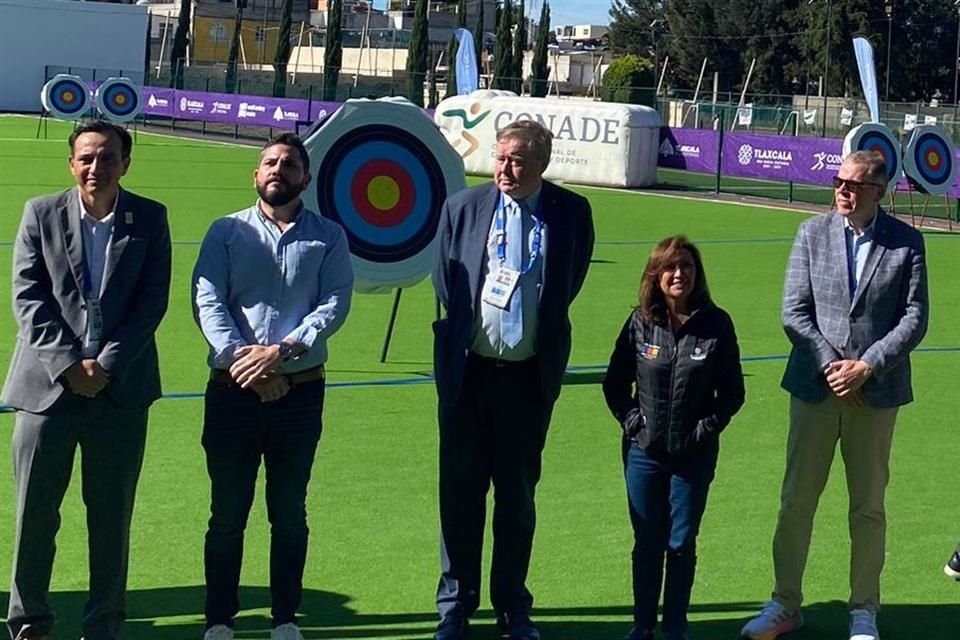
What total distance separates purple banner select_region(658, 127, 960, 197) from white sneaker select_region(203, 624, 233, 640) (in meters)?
23.2

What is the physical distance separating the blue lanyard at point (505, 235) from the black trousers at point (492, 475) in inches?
14.6

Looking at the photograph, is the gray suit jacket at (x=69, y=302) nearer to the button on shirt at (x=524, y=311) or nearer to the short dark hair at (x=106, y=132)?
the short dark hair at (x=106, y=132)

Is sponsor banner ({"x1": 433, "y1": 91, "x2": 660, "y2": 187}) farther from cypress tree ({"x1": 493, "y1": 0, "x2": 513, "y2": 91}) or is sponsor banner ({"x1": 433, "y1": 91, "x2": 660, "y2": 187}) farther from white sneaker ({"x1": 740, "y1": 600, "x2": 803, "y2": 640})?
cypress tree ({"x1": 493, "y1": 0, "x2": 513, "y2": 91})

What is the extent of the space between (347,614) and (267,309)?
135 centimetres

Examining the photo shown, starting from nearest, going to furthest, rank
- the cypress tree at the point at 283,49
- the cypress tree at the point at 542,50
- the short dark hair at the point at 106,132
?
the short dark hair at the point at 106,132
the cypress tree at the point at 283,49
the cypress tree at the point at 542,50

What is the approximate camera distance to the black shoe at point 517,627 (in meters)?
5.42

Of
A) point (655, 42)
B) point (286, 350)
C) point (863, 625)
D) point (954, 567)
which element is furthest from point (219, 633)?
point (655, 42)

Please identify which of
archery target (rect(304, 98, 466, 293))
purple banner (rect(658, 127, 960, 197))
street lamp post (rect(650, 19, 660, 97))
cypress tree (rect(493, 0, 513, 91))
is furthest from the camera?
street lamp post (rect(650, 19, 660, 97))

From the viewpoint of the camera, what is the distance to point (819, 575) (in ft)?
21.2

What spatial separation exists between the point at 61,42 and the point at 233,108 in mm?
20004

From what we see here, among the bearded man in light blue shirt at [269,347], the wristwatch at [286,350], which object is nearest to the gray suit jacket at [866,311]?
the bearded man in light blue shirt at [269,347]

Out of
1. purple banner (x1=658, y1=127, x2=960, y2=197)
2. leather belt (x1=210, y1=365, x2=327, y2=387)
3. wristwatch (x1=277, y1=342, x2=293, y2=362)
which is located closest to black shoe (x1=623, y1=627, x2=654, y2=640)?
leather belt (x1=210, y1=365, x2=327, y2=387)

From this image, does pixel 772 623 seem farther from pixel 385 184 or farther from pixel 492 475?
pixel 385 184

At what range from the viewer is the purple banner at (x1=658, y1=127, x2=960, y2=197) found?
28.0 m
